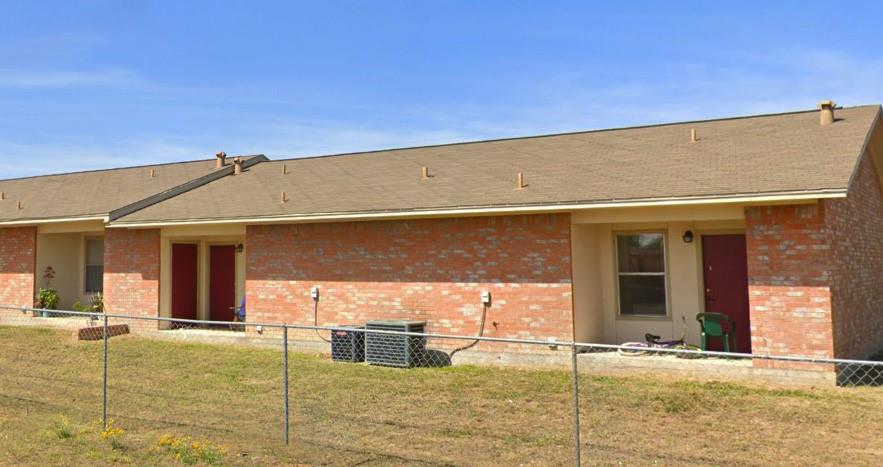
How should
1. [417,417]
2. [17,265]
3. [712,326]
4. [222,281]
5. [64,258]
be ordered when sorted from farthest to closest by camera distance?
1. [64,258]
2. [17,265]
3. [222,281]
4. [712,326]
5. [417,417]

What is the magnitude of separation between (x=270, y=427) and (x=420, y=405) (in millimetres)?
2133

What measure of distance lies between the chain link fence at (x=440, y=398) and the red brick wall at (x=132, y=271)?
211 centimetres

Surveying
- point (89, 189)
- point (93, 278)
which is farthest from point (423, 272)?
point (89, 189)

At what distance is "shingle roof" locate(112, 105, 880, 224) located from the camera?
1098 cm

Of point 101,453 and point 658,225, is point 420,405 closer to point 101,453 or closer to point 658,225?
point 101,453

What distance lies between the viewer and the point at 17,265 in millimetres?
19062

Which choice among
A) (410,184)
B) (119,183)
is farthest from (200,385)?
(119,183)

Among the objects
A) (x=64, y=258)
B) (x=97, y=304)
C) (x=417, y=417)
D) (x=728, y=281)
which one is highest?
(x=64, y=258)

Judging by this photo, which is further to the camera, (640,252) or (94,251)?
(94,251)

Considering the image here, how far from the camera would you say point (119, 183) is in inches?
843

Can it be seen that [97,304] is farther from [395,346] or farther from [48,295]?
[395,346]

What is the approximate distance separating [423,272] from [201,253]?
7547 mm

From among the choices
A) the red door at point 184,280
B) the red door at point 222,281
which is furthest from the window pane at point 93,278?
the red door at point 222,281

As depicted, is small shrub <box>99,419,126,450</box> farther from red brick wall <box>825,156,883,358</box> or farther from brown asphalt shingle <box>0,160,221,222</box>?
brown asphalt shingle <box>0,160,221,222</box>
